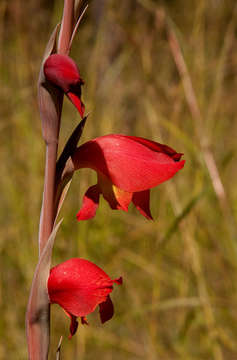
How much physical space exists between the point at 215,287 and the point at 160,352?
1.91 ft

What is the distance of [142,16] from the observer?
6.34ft

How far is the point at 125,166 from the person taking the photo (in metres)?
0.54

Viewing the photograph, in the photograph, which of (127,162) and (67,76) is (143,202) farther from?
(67,76)

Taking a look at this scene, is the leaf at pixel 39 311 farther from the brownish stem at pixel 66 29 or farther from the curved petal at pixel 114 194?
the brownish stem at pixel 66 29

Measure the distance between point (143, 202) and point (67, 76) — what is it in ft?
0.57

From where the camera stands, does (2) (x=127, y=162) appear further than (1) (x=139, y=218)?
No

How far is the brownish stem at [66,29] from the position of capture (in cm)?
55

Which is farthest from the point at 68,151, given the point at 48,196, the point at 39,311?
the point at 39,311

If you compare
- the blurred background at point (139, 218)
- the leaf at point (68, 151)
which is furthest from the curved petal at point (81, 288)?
the blurred background at point (139, 218)

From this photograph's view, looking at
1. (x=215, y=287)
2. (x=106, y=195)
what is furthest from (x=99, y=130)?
(x=106, y=195)

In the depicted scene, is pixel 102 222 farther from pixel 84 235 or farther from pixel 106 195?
pixel 106 195

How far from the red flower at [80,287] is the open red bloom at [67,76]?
6.4 inches

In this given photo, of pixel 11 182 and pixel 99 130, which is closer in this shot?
pixel 11 182

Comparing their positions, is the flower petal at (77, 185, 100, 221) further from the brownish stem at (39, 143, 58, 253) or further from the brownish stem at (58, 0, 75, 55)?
the brownish stem at (58, 0, 75, 55)
